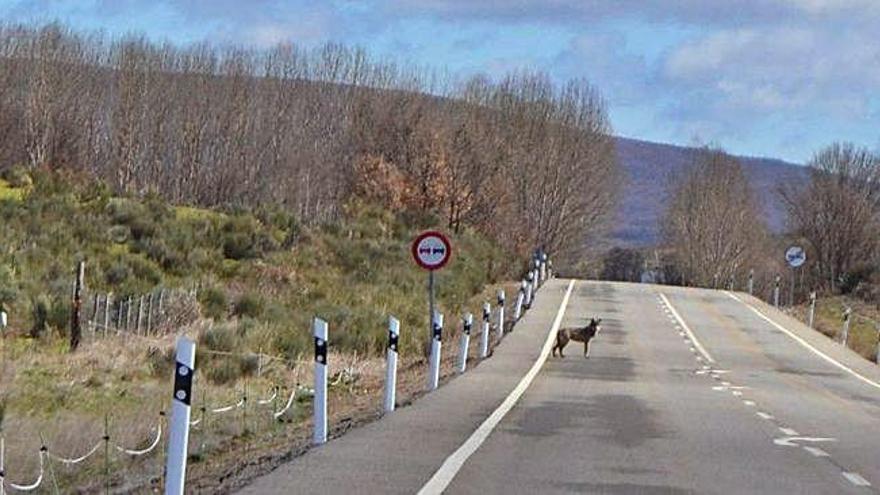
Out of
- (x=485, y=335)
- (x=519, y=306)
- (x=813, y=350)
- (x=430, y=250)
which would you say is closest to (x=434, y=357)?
(x=430, y=250)

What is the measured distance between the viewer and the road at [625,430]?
13.0 metres

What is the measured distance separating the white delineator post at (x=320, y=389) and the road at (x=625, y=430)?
313 millimetres

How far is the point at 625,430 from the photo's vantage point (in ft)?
59.9

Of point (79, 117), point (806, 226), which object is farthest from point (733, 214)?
point (79, 117)

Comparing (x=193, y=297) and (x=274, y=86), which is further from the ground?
(x=274, y=86)

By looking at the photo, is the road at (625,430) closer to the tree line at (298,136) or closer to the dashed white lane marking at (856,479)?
the dashed white lane marking at (856,479)

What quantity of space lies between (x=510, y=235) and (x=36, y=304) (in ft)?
166

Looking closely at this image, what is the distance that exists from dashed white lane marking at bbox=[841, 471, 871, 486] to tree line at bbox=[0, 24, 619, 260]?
5717 centimetres

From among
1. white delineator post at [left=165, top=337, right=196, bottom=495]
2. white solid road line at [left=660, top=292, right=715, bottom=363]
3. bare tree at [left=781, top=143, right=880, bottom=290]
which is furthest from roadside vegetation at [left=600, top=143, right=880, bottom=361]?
white delineator post at [left=165, top=337, right=196, bottom=495]

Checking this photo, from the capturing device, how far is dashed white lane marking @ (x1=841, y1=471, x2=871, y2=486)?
13.5m

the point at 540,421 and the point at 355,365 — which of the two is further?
the point at 355,365

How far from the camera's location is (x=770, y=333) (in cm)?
4531

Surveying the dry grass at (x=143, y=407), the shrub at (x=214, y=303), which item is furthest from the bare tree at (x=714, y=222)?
the dry grass at (x=143, y=407)

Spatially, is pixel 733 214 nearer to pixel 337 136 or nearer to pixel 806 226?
pixel 806 226
